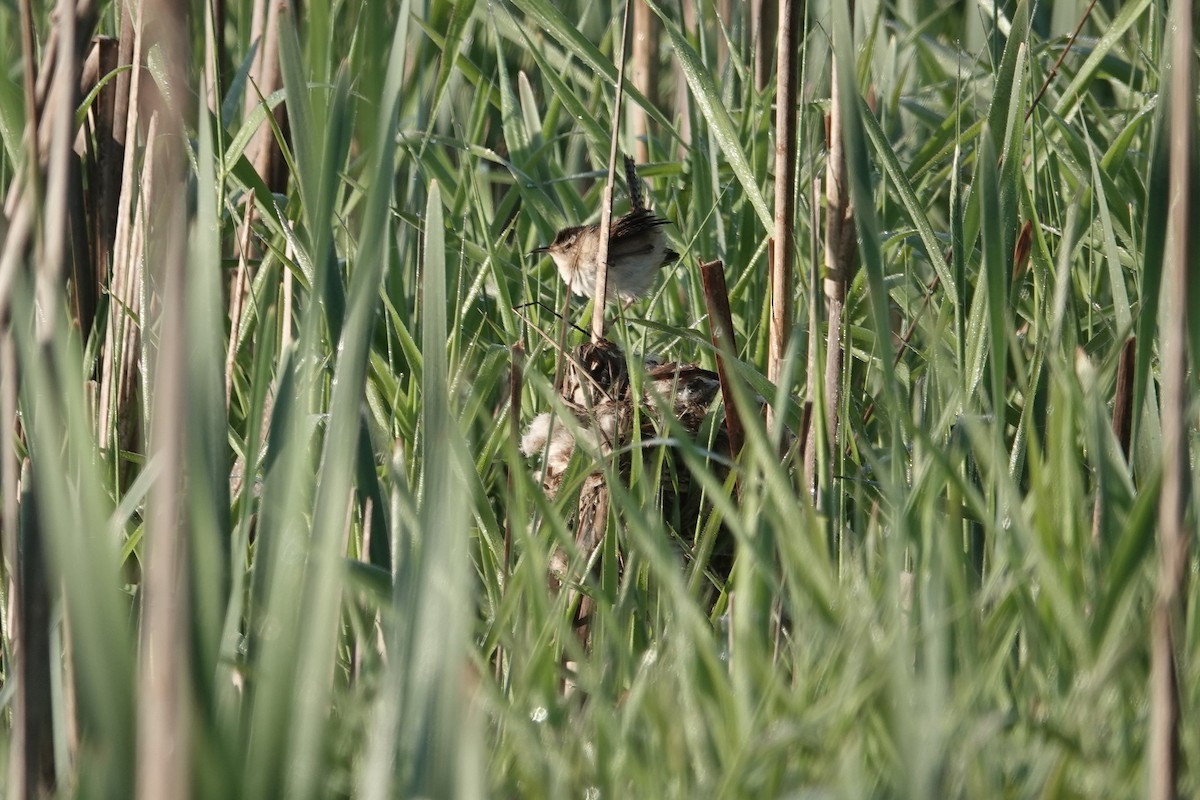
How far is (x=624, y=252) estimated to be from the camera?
2.55 meters

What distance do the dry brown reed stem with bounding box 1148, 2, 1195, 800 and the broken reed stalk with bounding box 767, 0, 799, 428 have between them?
606mm

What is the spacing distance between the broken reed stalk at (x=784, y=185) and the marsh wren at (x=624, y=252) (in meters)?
0.59

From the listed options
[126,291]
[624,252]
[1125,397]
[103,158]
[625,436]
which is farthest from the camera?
[624,252]

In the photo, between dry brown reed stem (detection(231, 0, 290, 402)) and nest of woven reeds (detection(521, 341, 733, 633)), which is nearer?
nest of woven reeds (detection(521, 341, 733, 633))

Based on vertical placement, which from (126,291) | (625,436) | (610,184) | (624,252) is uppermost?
(610,184)

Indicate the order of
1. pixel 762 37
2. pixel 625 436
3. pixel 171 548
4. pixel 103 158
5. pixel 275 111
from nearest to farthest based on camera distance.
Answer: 1. pixel 171 548
2. pixel 625 436
3. pixel 103 158
4. pixel 762 37
5. pixel 275 111

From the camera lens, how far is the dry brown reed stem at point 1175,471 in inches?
35.2

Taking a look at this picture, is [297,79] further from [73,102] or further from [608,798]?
[608,798]

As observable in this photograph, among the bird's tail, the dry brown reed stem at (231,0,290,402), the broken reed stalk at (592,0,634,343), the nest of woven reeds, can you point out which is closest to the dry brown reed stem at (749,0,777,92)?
the bird's tail

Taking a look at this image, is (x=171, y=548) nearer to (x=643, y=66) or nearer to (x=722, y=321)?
(x=722, y=321)

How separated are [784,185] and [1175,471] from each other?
0.79 m

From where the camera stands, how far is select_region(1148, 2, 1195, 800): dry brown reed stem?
2.93ft

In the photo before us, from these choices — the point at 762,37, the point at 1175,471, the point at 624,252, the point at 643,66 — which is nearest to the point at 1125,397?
the point at 1175,471

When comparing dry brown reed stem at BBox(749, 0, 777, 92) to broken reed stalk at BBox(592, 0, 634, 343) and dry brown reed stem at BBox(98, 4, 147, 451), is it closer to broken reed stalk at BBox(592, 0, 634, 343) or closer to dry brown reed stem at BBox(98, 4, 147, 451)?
broken reed stalk at BBox(592, 0, 634, 343)
